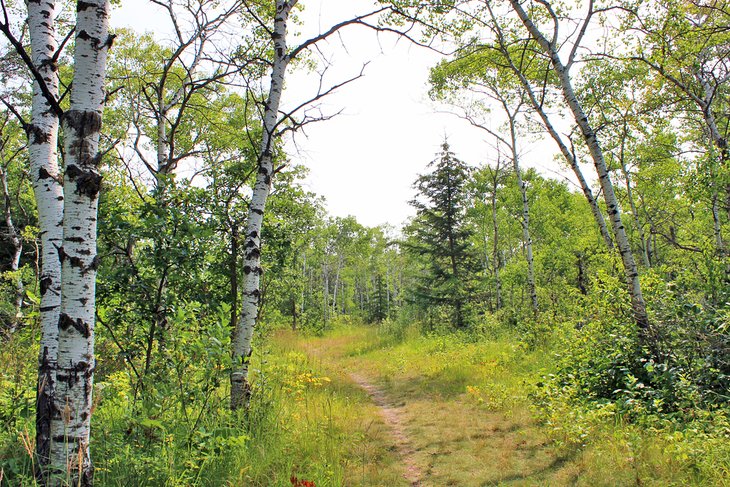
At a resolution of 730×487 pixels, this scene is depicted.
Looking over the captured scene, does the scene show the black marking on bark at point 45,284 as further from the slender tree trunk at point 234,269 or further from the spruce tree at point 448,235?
the spruce tree at point 448,235

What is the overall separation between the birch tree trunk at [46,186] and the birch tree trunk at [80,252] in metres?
0.68

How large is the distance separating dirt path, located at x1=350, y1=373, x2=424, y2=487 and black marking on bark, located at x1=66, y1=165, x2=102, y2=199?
4044mm

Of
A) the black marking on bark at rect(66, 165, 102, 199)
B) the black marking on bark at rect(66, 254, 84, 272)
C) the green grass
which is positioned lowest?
the green grass

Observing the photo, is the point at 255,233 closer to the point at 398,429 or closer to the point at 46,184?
the point at 46,184

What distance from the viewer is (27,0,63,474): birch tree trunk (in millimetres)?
3064

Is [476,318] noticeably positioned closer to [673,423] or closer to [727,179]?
[727,179]

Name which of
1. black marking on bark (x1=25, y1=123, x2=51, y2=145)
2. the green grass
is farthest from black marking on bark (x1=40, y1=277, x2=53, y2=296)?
black marking on bark (x1=25, y1=123, x2=51, y2=145)

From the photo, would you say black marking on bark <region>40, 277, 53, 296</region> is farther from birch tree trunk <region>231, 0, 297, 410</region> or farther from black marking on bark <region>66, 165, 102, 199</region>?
birch tree trunk <region>231, 0, 297, 410</region>

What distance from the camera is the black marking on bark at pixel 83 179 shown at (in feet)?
8.04

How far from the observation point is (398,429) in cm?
614

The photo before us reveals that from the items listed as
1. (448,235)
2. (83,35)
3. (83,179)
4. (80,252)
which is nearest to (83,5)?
(83,35)

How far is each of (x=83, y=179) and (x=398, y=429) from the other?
5.41 metres

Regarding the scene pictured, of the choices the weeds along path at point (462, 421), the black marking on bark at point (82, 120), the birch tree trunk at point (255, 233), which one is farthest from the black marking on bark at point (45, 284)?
the weeds along path at point (462, 421)

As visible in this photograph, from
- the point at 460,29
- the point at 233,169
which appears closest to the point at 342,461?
the point at 233,169
